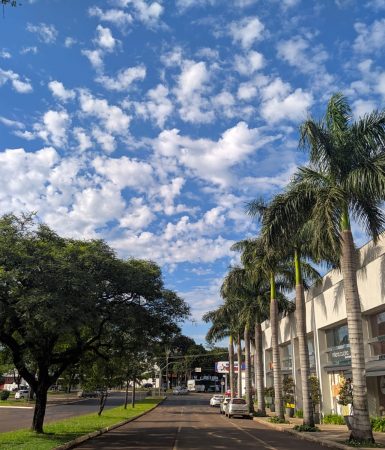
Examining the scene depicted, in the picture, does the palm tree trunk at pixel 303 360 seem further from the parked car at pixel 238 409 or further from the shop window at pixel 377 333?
the parked car at pixel 238 409

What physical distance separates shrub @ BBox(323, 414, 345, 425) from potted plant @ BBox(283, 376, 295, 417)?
24.1 ft

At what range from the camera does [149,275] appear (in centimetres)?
2316

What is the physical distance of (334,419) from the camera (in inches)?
1164

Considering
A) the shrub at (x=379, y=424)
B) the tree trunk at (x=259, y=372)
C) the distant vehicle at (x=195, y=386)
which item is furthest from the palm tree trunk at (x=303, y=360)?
the distant vehicle at (x=195, y=386)

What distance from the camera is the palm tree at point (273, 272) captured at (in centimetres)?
3089

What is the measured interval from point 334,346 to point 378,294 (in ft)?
30.3

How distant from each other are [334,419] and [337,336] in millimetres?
4646

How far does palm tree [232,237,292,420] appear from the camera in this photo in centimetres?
3089

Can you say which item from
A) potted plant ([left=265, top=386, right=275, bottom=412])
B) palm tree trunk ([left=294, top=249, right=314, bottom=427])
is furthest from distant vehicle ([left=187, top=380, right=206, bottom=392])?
palm tree trunk ([left=294, top=249, right=314, bottom=427])

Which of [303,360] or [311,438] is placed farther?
[303,360]

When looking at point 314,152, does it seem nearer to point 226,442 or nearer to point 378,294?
point 378,294

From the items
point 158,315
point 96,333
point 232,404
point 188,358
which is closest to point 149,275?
point 158,315

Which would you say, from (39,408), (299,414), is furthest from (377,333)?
(39,408)

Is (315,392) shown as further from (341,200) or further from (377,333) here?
(341,200)
